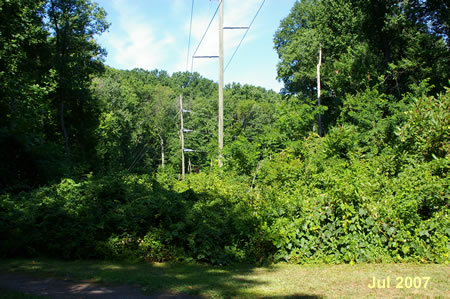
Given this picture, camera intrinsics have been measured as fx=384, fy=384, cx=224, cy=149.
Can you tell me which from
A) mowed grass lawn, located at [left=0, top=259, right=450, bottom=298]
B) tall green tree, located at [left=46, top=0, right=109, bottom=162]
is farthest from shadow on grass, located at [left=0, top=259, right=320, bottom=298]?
tall green tree, located at [left=46, top=0, right=109, bottom=162]

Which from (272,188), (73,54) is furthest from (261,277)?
(73,54)

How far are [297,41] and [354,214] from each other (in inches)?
1221

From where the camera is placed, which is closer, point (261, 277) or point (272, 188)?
point (261, 277)

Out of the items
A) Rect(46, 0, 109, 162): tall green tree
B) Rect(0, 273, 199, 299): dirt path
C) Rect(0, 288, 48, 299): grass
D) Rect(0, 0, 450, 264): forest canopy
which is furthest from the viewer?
Rect(46, 0, 109, 162): tall green tree

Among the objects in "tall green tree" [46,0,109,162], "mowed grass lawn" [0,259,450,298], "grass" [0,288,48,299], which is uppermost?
"tall green tree" [46,0,109,162]

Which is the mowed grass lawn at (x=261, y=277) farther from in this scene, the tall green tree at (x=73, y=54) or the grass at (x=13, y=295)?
the tall green tree at (x=73, y=54)

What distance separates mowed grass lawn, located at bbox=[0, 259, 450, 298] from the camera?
17.3ft

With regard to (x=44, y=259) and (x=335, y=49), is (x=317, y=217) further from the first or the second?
(x=335, y=49)

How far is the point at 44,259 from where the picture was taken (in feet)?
25.0
